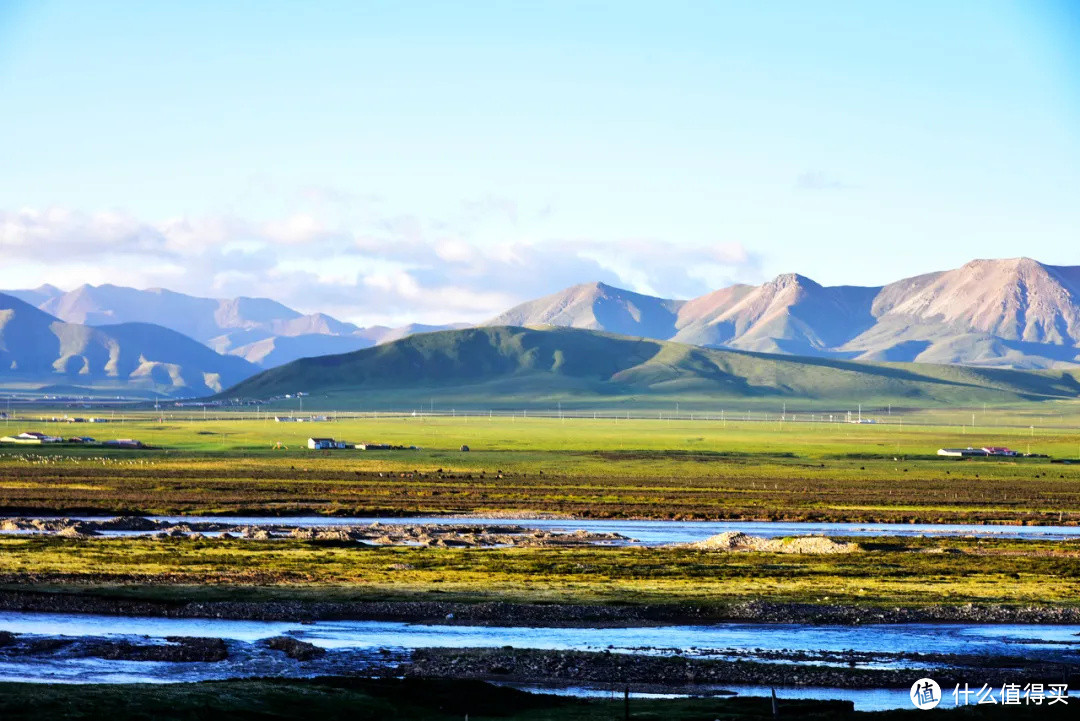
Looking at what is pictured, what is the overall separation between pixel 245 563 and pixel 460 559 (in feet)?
29.4

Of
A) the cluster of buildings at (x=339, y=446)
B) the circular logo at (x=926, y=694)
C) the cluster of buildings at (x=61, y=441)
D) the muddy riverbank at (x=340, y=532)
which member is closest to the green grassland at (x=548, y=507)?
the cluster of buildings at (x=339, y=446)

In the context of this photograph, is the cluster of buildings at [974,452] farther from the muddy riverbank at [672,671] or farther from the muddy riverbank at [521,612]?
the muddy riverbank at [672,671]

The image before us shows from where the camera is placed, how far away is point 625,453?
15538cm

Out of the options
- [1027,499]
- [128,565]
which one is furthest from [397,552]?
[1027,499]

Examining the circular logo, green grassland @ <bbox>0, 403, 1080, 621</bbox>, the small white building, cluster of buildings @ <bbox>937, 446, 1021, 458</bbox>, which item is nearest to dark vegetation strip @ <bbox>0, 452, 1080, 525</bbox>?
green grassland @ <bbox>0, 403, 1080, 621</bbox>

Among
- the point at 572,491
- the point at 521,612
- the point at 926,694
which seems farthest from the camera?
the point at 572,491

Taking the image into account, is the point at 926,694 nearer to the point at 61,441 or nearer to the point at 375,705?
the point at 375,705

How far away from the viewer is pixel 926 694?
32.1 meters

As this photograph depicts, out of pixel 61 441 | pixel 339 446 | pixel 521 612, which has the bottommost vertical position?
pixel 521 612

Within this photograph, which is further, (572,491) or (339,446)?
(339,446)

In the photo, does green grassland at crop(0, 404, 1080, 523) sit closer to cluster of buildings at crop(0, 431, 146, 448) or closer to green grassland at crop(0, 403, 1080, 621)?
green grassland at crop(0, 403, 1080, 621)

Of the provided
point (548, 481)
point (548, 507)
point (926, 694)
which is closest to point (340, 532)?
point (548, 507)

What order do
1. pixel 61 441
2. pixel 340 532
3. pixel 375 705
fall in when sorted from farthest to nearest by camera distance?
1. pixel 61 441
2. pixel 340 532
3. pixel 375 705

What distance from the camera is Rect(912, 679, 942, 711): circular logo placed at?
102 feet
